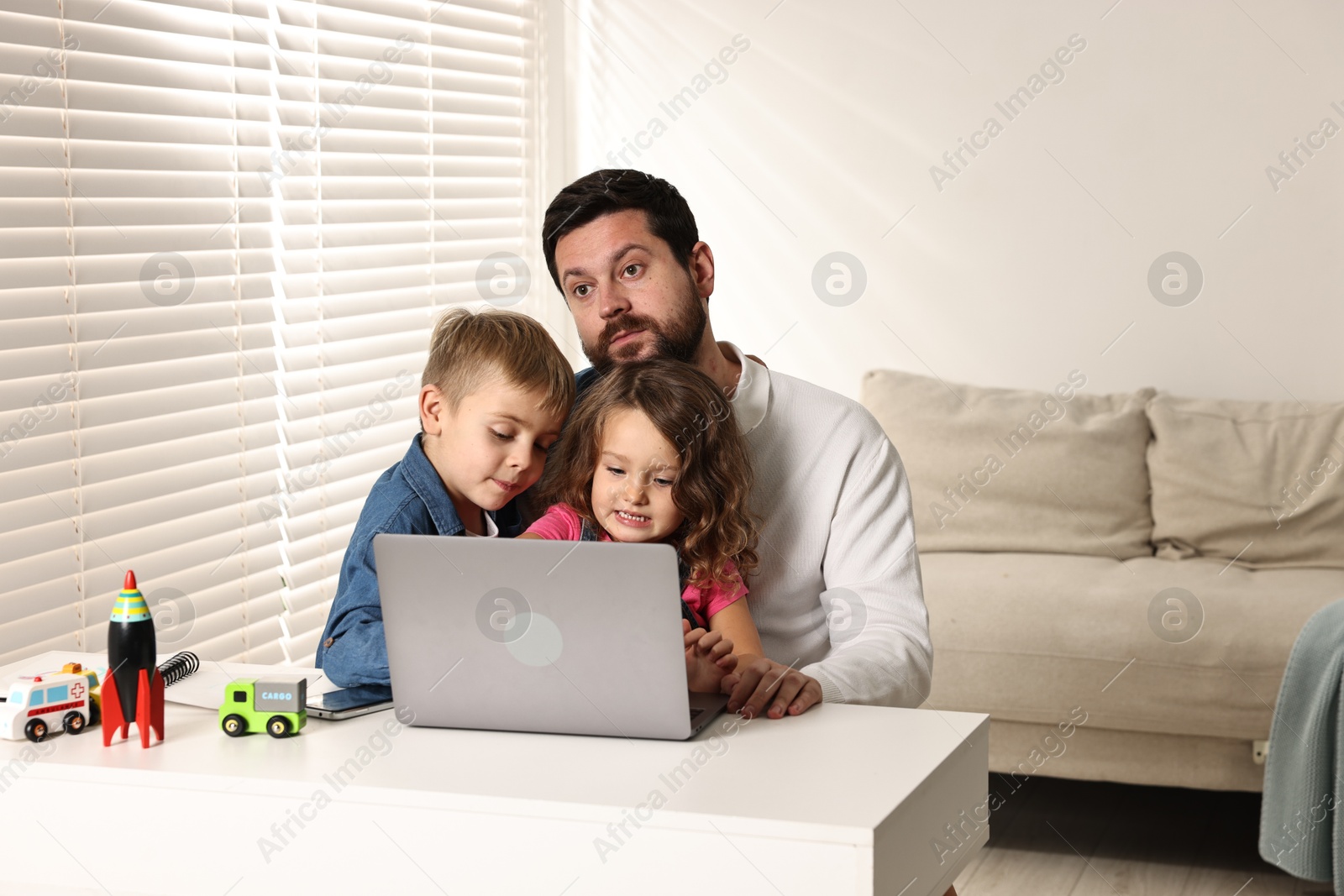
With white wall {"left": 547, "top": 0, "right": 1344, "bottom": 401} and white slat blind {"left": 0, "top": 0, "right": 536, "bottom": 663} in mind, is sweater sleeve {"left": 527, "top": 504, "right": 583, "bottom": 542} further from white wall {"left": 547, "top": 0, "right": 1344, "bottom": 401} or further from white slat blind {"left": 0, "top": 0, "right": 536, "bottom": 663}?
white wall {"left": 547, "top": 0, "right": 1344, "bottom": 401}

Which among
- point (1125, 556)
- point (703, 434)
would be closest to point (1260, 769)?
point (1125, 556)

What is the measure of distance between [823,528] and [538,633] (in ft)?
2.40

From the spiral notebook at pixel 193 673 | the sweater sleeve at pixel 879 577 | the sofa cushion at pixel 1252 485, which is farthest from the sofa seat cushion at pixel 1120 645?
the spiral notebook at pixel 193 673

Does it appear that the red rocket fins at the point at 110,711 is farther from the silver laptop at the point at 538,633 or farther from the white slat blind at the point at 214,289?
the white slat blind at the point at 214,289

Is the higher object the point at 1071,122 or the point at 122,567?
the point at 1071,122

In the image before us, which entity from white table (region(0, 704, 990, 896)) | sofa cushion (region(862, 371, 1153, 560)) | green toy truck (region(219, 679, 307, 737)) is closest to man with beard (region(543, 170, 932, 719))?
white table (region(0, 704, 990, 896))

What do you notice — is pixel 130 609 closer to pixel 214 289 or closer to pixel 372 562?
pixel 372 562

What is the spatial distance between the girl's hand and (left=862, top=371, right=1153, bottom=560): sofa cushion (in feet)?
6.46

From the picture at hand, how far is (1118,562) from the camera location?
307cm

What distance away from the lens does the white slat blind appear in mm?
2086

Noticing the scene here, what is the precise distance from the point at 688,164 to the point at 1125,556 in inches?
68.1

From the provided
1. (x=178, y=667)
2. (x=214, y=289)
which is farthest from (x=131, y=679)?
(x=214, y=289)

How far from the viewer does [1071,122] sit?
3.49 m

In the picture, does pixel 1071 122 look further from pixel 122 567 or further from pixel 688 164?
pixel 122 567
